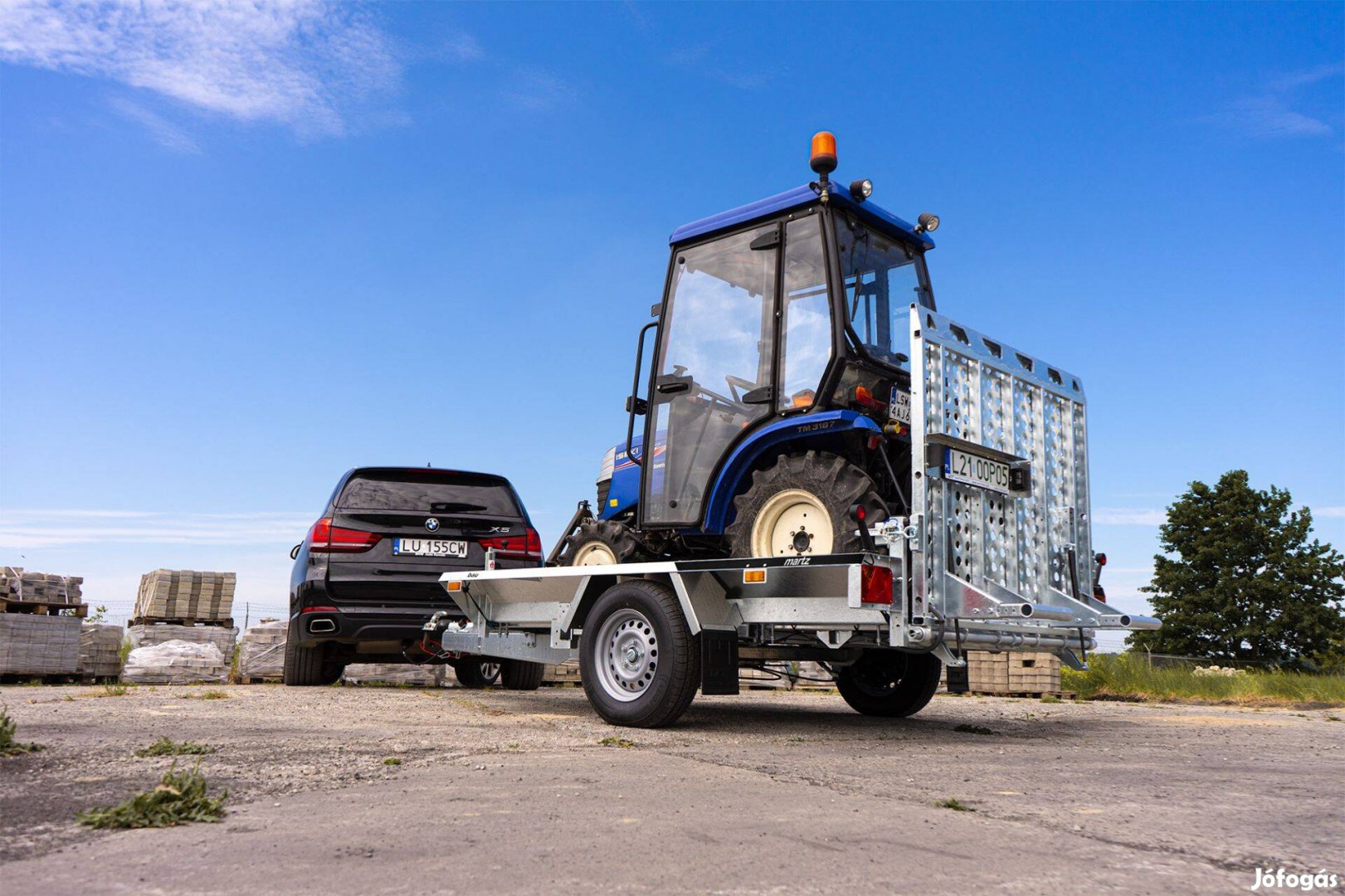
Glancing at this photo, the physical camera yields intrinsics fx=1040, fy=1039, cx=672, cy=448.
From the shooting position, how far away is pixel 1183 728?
8.27 metres

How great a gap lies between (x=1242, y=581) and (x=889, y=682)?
1744 inches

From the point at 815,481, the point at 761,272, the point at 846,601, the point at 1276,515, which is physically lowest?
the point at 846,601

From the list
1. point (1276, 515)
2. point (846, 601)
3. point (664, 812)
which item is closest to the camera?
point (664, 812)

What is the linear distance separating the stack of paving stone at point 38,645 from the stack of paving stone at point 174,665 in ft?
2.12

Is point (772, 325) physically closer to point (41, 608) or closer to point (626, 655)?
point (626, 655)

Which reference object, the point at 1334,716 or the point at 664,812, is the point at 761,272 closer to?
the point at 664,812

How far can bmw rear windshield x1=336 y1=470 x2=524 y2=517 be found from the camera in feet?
31.0

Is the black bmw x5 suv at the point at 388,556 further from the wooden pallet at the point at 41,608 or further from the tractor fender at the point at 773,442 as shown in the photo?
the wooden pallet at the point at 41,608

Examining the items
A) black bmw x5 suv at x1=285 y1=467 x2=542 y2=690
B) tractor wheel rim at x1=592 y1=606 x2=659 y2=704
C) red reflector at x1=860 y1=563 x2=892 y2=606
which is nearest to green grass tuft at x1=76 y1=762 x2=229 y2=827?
tractor wheel rim at x1=592 y1=606 x2=659 y2=704

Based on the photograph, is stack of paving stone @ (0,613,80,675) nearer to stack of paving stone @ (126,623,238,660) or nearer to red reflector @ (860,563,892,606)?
stack of paving stone @ (126,623,238,660)

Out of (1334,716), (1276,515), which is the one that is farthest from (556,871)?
(1276,515)

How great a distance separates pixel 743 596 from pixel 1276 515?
4960 cm

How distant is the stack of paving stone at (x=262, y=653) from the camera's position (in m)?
11.8

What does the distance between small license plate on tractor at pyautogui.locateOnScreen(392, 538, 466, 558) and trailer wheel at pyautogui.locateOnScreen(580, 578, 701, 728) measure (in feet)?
9.22
